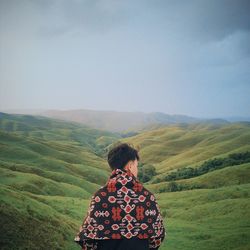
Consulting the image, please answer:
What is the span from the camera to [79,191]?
2562 inches

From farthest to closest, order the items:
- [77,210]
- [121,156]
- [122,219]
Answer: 1. [77,210]
2. [121,156]
3. [122,219]

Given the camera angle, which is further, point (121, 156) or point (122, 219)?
point (121, 156)

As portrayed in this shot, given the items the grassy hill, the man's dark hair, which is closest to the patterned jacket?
the man's dark hair

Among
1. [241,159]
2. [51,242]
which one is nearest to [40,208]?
[51,242]

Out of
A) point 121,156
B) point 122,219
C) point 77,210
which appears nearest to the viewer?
point 122,219

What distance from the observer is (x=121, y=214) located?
26.6ft

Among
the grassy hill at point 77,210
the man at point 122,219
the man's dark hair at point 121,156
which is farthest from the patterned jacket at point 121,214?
the grassy hill at point 77,210

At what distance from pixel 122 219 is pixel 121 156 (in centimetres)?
141

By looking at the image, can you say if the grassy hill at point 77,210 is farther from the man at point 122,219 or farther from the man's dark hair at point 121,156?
the man's dark hair at point 121,156

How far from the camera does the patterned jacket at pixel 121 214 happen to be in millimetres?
8078

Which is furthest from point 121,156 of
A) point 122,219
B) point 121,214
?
point 122,219

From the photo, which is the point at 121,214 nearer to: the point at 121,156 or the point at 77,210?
the point at 121,156

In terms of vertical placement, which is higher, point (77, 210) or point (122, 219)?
point (122, 219)

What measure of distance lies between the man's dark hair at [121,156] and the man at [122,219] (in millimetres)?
241
